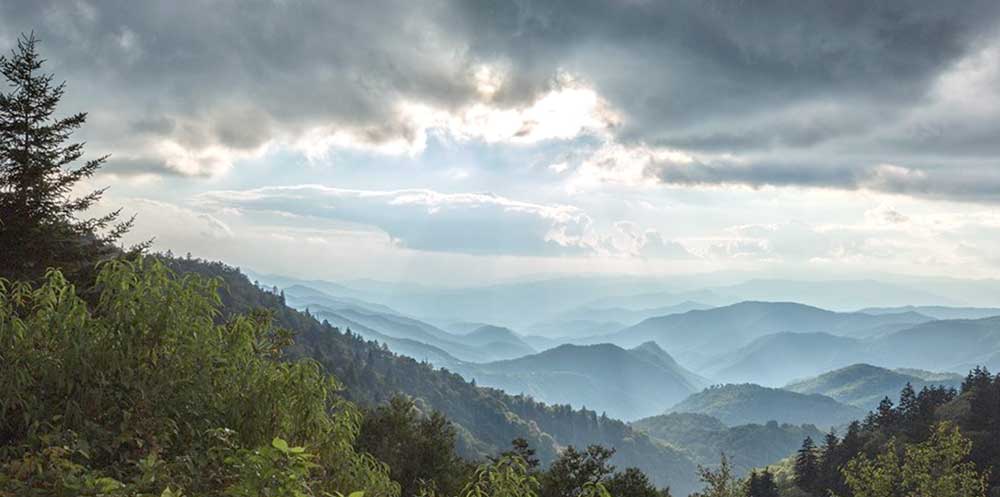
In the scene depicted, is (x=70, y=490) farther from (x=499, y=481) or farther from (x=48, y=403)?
(x=499, y=481)

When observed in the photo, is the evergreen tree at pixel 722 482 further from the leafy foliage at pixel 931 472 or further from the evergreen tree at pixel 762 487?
the evergreen tree at pixel 762 487

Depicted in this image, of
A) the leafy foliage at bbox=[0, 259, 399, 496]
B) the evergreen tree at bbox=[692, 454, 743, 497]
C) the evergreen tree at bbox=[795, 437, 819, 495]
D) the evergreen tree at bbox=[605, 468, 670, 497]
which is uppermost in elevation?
the leafy foliage at bbox=[0, 259, 399, 496]

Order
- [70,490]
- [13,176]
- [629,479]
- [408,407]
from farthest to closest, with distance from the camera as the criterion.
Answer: [408,407], [629,479], [13,176], [70,490]

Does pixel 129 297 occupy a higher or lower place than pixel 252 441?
higher

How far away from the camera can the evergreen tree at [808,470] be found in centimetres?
11331

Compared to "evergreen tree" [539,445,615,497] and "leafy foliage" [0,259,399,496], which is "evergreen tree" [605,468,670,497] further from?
"leafy foliage" [0,259,399,496]

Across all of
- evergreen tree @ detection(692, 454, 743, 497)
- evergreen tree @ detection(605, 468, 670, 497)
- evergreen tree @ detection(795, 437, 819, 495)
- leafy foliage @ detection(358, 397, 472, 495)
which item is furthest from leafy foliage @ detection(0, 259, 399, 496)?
evergreen tree @ detection(795, 437, 819, 495)

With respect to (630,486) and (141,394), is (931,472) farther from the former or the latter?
(141,394)

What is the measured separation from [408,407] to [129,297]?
50147mm

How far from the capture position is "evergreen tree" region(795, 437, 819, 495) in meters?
113

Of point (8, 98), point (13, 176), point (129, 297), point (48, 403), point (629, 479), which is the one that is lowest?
point (629, 479)

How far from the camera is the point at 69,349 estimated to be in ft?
21.0

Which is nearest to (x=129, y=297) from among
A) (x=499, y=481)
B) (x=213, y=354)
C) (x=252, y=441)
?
(x=213, y=354)

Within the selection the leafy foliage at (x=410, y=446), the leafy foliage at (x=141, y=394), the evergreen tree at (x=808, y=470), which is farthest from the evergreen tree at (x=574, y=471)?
the evergreen tree at (x=808, y=470)
